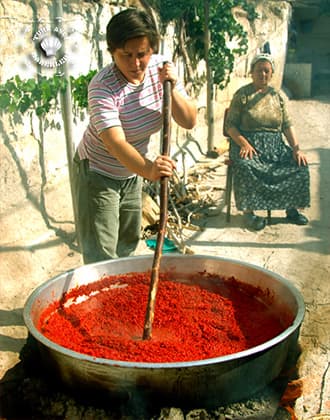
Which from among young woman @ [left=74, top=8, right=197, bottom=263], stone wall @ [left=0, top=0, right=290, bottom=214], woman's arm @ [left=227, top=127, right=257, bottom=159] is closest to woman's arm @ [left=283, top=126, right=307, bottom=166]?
woman's arm @ [left=227, top=127, right=257, bottom=159]

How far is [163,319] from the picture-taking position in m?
1.88

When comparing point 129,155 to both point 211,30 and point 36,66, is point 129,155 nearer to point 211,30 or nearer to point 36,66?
point 36,66

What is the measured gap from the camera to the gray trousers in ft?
7.39

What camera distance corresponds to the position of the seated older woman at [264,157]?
4238 mm

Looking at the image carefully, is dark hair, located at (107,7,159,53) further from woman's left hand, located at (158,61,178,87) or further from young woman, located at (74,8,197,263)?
woman's left hand, located at (158,61,178,87)

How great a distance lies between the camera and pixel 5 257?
2984mm

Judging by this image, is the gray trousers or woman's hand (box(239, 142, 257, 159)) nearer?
the gray trousers

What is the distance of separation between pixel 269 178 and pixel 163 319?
2640mm

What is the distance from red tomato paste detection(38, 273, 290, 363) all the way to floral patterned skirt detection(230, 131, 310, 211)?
2.23 metres

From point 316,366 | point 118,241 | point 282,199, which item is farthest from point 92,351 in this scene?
point 282,199

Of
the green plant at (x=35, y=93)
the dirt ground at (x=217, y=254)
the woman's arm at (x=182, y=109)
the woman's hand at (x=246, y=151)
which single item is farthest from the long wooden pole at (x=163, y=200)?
the woman's hand at (x=246, y=151)

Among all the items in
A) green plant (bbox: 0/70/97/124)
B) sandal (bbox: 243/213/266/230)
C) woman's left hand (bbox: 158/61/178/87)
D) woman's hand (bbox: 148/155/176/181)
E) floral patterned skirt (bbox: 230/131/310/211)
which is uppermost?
woman's left hand (bbox: 158/61/178/87)

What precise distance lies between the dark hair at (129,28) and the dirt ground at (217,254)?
117cm

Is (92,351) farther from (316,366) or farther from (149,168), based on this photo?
(316,366)
